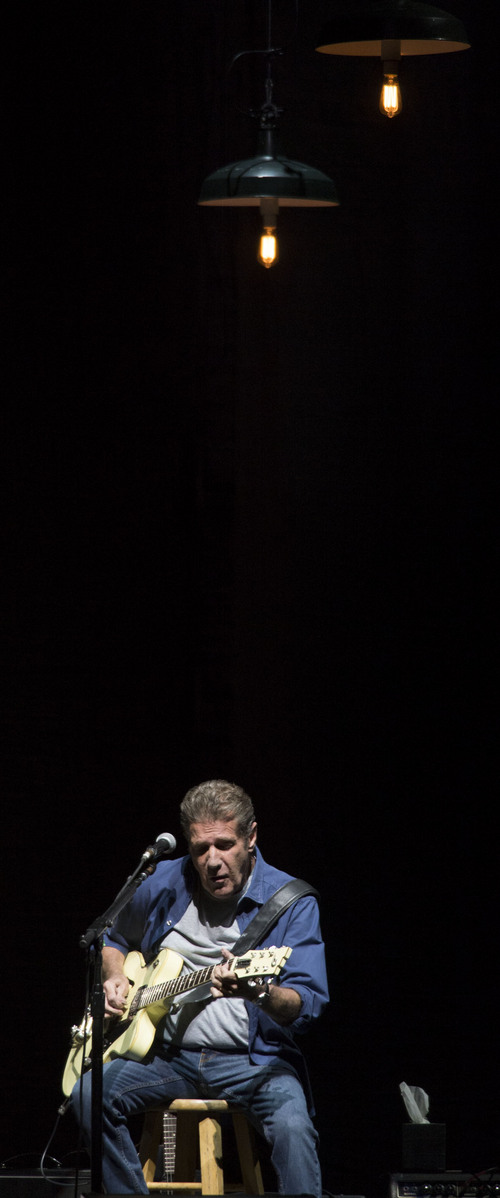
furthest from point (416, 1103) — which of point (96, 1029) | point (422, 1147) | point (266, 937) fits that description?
point (96, 1029)

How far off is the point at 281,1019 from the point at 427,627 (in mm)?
1453

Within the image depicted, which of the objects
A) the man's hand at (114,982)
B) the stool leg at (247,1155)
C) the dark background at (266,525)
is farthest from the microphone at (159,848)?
the dark background at (266,525)

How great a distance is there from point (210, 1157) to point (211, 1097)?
0.16 metres

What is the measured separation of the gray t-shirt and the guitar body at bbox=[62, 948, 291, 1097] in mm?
51

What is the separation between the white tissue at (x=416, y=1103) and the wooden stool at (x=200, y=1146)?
60cm

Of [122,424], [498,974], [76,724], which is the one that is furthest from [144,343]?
[498,974]

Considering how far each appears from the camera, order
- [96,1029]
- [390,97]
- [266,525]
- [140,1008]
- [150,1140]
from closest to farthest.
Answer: [96,1029] → [390,97] → [140,1008] → [150,1140] → [266,525]

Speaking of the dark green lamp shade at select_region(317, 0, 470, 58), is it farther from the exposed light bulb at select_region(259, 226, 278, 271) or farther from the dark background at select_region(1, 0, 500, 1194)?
the dark background at select_region(1, 0, 500, 1194)

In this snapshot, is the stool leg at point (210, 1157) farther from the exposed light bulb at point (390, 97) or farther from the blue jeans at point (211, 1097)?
the exposed light bulb at point (390, 97)

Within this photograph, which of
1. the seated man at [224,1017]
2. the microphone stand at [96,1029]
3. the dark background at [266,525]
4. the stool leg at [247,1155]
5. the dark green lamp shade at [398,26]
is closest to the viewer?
the microphone stand at [96,1029]

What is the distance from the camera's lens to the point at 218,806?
15.7 feet

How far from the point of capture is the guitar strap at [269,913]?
4.61 metres

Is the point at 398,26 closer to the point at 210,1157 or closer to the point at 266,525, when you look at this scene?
the point at 266,525

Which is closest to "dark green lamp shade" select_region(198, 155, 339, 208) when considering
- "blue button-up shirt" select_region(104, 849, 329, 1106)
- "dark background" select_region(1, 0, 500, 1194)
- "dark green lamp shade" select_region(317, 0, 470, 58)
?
"dark green lamp shade" select_region(317, 0, 470, 58)
